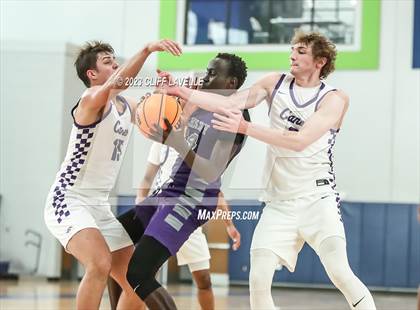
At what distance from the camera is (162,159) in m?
7.71

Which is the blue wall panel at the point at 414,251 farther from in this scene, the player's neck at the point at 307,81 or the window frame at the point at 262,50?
the player's neck at the point at 307,81

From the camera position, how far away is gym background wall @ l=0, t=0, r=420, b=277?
41.1ft

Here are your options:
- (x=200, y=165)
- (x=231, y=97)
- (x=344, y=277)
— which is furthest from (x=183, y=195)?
(x=344, y=277)

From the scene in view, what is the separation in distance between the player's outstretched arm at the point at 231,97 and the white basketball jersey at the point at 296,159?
0.10 m

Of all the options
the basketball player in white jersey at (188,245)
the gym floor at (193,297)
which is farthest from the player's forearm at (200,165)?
the gym floor at (193,297)

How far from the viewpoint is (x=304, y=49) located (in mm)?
5840

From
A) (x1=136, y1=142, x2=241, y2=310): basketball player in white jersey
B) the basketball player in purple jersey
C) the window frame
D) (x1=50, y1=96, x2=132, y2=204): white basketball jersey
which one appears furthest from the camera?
the window frame

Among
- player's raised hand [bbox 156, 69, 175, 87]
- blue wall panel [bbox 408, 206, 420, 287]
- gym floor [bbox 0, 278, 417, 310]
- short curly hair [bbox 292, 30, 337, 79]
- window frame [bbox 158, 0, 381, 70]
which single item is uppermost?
window frame [bbox 158, 0, 381, 70]

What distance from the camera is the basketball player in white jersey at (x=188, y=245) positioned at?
7.43m

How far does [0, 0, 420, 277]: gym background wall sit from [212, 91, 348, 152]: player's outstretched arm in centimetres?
673

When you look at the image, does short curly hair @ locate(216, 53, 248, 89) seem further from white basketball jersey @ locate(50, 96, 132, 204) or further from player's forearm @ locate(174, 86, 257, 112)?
white basketball jersey @ locate(50, 96, 132, 204)

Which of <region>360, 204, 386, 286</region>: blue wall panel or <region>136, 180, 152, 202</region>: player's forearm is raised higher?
<region>136, 180, 152, 202</region>: player's forearm

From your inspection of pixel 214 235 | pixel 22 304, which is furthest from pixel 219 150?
pixel 214 235

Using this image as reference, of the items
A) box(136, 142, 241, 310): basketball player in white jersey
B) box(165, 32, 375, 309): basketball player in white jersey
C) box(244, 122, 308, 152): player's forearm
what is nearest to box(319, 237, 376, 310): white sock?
box(165, 32, 375, 309): basketball player in white jersey
